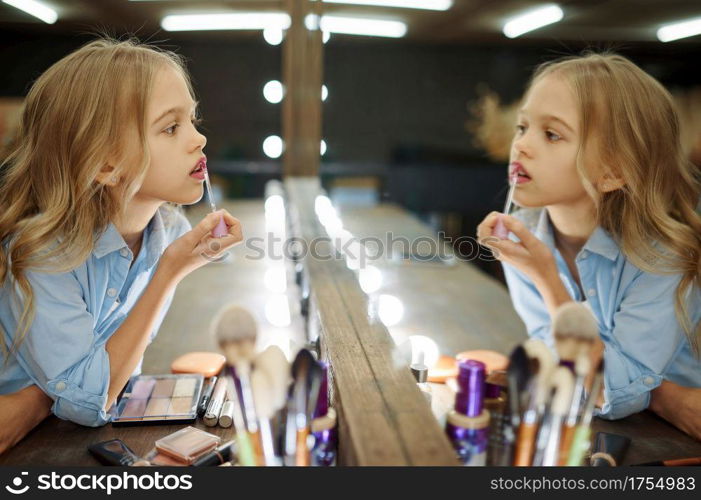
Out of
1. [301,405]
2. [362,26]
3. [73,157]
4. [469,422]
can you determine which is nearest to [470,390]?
[469,422]

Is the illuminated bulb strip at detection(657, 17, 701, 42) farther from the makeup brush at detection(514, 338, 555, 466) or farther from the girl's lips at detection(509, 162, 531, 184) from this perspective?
the makeup brush at detection(514, 338, 555, 466)

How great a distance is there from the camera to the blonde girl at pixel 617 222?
747 mm

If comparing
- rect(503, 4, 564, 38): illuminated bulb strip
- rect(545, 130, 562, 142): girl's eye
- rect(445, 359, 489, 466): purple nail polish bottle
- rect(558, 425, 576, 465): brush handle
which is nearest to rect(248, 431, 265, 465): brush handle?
rect(445, 359, 489, 466): purple nail polish bottle

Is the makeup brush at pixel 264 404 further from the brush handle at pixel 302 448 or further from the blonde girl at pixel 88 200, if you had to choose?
the blonde girl at pixel 88 200

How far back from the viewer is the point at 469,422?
595 mm

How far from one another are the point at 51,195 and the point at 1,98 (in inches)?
8.4

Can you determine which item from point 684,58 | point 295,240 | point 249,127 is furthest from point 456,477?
point 295,240

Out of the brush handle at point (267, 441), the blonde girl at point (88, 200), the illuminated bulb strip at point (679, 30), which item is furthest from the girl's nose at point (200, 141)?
the illuminated bulb strip at point (679, 30)

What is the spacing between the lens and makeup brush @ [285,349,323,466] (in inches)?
22.9

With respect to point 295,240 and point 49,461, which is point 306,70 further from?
point 49,461

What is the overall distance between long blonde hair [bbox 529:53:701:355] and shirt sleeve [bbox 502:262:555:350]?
16 cm

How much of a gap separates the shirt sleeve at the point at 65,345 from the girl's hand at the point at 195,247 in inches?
5.0

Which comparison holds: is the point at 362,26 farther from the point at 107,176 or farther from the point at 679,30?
the point at 107,176

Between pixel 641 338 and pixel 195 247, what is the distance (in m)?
0.65
